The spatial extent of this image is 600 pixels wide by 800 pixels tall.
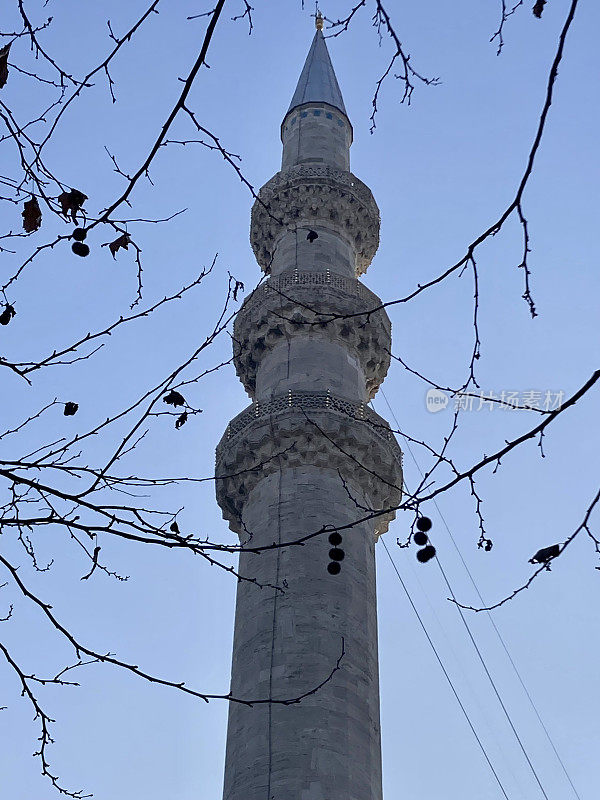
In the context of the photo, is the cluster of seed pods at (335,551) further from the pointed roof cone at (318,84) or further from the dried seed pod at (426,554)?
the pointed roof cone at (318,84)

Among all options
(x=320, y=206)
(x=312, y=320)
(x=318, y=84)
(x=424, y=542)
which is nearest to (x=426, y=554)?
(x=424, y=542)

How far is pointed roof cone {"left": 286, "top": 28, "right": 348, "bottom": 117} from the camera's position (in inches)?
1065

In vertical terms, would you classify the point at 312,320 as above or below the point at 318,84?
below

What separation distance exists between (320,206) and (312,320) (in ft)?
12.9

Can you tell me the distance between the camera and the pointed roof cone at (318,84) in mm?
27062

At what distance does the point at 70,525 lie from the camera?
19.0 feet

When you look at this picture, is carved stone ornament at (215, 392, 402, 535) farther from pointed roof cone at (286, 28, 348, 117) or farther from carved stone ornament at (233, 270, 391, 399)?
pointed roof cone at (286, 28, 348, 117)

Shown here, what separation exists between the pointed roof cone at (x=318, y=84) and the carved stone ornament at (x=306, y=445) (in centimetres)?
1084

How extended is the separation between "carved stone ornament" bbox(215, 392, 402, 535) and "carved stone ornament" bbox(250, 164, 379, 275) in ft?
16.6

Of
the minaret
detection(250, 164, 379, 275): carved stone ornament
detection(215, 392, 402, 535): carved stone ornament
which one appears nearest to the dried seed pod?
the minaret

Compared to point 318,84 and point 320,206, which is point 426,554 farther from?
point 318,84

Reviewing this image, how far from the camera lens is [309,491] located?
1738 cm

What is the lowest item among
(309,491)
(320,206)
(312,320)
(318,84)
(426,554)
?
(426,554)

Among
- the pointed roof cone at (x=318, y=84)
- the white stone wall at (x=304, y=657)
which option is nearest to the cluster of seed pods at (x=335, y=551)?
the white stone wall at (x=304, y=657)
